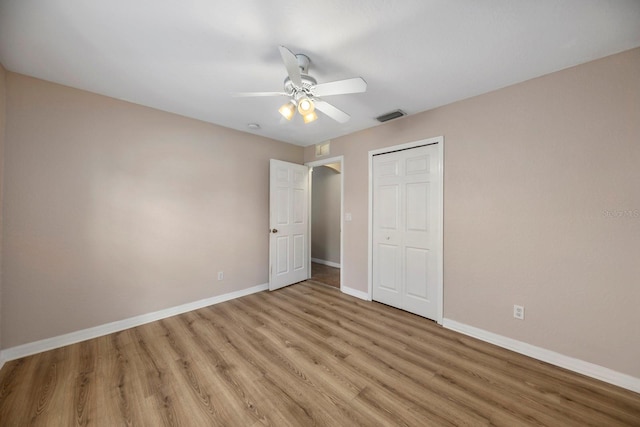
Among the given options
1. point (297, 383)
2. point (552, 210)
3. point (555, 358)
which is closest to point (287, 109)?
point (297, 383)

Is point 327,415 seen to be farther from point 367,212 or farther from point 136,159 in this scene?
point 136,159

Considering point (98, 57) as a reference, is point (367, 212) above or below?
below

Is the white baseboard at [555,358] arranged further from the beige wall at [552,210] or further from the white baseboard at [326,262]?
the white baseboard at [326,262]

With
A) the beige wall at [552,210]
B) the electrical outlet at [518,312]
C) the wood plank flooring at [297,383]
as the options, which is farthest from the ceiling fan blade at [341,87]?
the electrical outlet at [518,312]

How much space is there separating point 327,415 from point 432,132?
2.93 metres

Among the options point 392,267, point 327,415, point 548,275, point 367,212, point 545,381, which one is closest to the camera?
point 327,415

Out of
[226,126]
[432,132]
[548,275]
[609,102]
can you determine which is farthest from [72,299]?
[609,102]

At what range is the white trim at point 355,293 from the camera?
3.42 meters

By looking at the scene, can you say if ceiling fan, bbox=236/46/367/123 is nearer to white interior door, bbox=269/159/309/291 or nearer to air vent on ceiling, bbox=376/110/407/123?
air vent on ceiling, bbox=376/110/407/123

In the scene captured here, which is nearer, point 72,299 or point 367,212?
point 72,299

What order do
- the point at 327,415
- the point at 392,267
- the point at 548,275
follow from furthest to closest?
1. the point at 392,267
2. the point at 548,275
3. the point at 327,415

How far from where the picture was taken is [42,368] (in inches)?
74.9

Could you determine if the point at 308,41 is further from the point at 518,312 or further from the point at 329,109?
the point at 518,312

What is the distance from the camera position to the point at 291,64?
1.53 m
